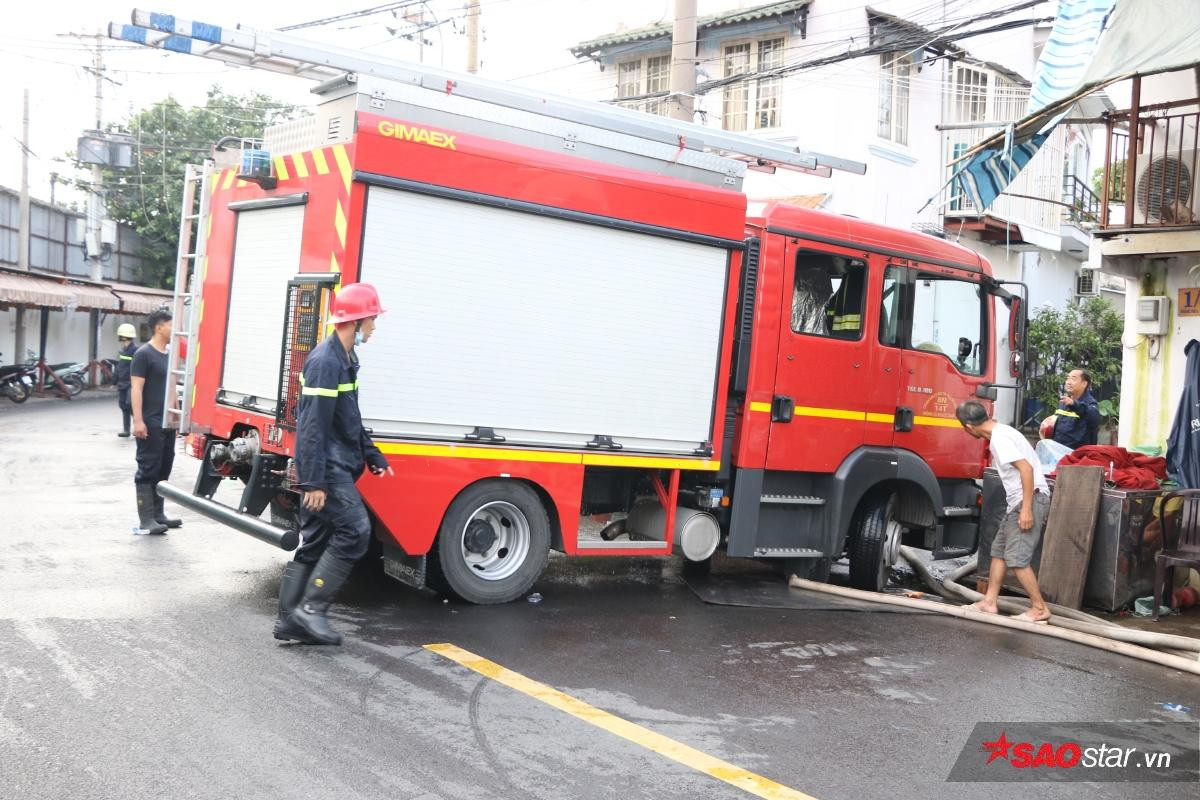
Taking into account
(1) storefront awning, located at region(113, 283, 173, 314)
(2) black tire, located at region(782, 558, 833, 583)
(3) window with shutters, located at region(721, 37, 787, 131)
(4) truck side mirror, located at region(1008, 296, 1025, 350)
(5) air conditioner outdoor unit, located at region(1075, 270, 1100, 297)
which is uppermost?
(3) window with shutters, located at region(721, 37, 787, 131)

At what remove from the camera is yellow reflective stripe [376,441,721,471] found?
257 inches

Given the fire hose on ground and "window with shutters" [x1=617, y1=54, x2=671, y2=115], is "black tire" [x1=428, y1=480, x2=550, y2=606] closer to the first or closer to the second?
the fire hose on ground

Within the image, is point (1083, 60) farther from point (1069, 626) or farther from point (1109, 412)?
point (1109, 412)

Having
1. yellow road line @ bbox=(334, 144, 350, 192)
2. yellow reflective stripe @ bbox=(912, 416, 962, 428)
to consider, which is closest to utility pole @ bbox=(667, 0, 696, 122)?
yellow reflective stripe @ bbox=(912, 416, 962, 428)

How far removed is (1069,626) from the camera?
7.47 m

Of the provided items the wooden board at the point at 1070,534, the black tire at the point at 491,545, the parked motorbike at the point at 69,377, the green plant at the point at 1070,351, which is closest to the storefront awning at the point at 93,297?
the parked motorbike at the point at 69,377

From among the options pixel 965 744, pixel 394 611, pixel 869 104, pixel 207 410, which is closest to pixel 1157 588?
pixel 965 744

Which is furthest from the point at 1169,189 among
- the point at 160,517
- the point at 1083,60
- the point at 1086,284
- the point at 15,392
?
the point at 15,392

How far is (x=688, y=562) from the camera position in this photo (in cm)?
941

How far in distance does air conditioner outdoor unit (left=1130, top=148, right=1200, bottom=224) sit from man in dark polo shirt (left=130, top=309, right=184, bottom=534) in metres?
8.52

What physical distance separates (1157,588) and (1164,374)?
11.8 ft

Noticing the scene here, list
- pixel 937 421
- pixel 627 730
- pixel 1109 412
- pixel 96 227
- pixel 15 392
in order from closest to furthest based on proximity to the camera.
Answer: pixel 627 730, pixel 937 421, pixel 1109 412, pixel 15 392, pixel 96 227

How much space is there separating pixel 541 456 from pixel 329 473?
5.27 feet

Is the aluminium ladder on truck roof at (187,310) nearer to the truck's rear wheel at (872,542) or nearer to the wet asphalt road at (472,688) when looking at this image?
the wet asphalt road at (472,688)
